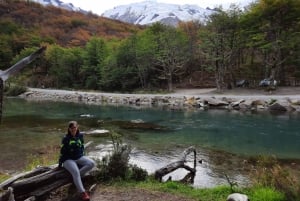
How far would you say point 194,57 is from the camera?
55594 millimetres

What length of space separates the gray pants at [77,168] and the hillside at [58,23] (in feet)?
291

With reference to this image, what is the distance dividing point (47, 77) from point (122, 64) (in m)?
21.4

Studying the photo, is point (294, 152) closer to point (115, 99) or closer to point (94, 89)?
point (115, 99)

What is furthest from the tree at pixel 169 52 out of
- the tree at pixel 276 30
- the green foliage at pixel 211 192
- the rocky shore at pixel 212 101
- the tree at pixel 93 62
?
the green foliage at pixel 211 192

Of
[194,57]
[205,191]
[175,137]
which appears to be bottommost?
[175,137]

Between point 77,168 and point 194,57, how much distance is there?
48.8 m

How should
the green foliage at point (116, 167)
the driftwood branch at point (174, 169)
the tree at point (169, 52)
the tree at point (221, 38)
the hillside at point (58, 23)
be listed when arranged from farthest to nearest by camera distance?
the hillside at point (58, 23)
the tree at point (169, 52)
the tree at point (221, 38)
the driftwood branch at point (174, 169)
the green foliage at point (116, 167)

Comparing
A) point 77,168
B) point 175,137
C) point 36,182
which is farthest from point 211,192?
point 175,137

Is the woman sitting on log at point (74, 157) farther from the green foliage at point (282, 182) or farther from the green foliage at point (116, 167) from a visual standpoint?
the green foliage at point (282, 182)

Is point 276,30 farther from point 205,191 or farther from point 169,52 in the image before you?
point 205,191

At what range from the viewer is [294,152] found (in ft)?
53.6

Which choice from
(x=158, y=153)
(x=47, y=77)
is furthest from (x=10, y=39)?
(x=158, y=153)

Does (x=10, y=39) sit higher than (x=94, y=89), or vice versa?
(x=10, y=39)

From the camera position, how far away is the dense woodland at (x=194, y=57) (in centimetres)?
4338
